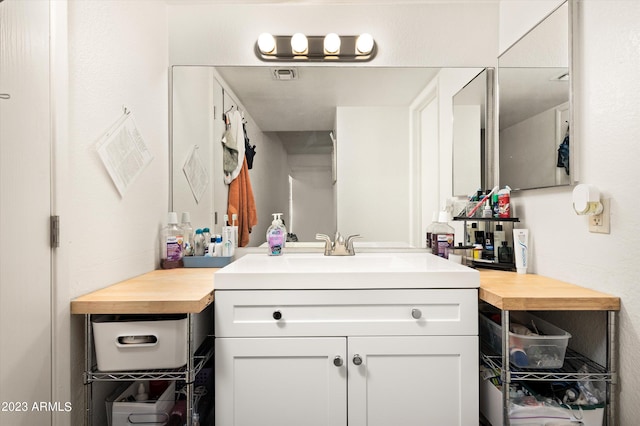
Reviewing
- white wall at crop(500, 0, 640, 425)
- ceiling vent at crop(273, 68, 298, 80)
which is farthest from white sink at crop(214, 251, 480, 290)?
ceiling vent at crop(273, 68, 298, 80)

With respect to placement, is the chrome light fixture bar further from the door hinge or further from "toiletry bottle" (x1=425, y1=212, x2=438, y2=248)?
the door hinge

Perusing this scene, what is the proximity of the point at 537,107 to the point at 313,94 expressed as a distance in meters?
1.06

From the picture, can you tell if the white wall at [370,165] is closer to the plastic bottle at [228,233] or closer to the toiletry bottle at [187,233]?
the plastic bottle at [228,233]

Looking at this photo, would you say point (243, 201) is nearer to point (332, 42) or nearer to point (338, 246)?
point (338, 246)

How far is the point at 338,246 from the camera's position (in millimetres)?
1870

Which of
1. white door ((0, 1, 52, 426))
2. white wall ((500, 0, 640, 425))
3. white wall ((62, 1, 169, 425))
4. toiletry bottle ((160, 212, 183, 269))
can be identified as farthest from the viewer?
toiletry bottle ((160, 212, 183, 269))

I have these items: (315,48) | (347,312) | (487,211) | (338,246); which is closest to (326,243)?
(338,246)

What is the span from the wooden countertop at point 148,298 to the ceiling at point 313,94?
3.00 feet

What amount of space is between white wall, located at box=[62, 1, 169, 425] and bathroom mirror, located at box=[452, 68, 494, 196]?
1.55 meters

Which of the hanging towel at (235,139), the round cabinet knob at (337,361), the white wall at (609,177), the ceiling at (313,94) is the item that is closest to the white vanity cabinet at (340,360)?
the round cabinet knob at (337,361)

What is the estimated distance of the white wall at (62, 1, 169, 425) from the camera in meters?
1.20

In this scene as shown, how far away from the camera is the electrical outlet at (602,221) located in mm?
1181

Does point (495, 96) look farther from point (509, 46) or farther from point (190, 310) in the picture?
point (190, 310)

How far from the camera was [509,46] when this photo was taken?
1789 mm
